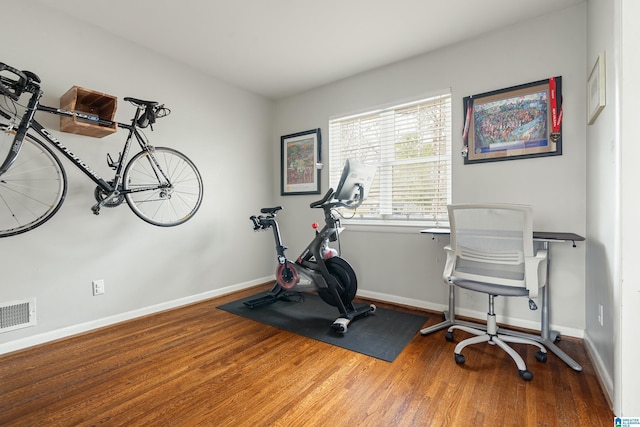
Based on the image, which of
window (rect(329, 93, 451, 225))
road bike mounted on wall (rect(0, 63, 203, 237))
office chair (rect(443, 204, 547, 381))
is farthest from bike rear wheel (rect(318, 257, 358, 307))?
road bike mounted on wall (rect(0, 63, 203, 237))

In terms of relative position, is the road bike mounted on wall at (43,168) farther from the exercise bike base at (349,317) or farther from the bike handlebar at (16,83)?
the exercise bike base at (349,317)

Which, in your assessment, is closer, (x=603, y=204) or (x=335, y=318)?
(x=603, y=204)

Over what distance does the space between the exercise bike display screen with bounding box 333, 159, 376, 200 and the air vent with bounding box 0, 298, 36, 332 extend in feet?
8.25

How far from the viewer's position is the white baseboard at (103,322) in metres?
2.13

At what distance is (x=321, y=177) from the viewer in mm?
3766

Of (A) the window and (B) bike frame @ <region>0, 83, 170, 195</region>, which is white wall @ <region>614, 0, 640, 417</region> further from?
(B) bike frame @ <region>0, 83, 170, 195</region>

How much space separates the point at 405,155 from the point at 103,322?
130 inches

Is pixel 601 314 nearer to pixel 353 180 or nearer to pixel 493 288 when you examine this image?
pixel 493 288

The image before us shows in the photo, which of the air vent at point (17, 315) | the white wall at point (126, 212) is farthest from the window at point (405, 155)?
the air vent at point (17, 315)

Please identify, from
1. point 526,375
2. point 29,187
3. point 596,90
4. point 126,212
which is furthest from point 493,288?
point 29,187

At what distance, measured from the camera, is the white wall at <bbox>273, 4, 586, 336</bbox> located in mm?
2248

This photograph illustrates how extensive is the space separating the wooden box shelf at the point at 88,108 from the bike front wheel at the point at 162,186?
0.34m

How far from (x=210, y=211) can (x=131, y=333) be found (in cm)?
146

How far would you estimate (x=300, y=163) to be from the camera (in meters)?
3.94
